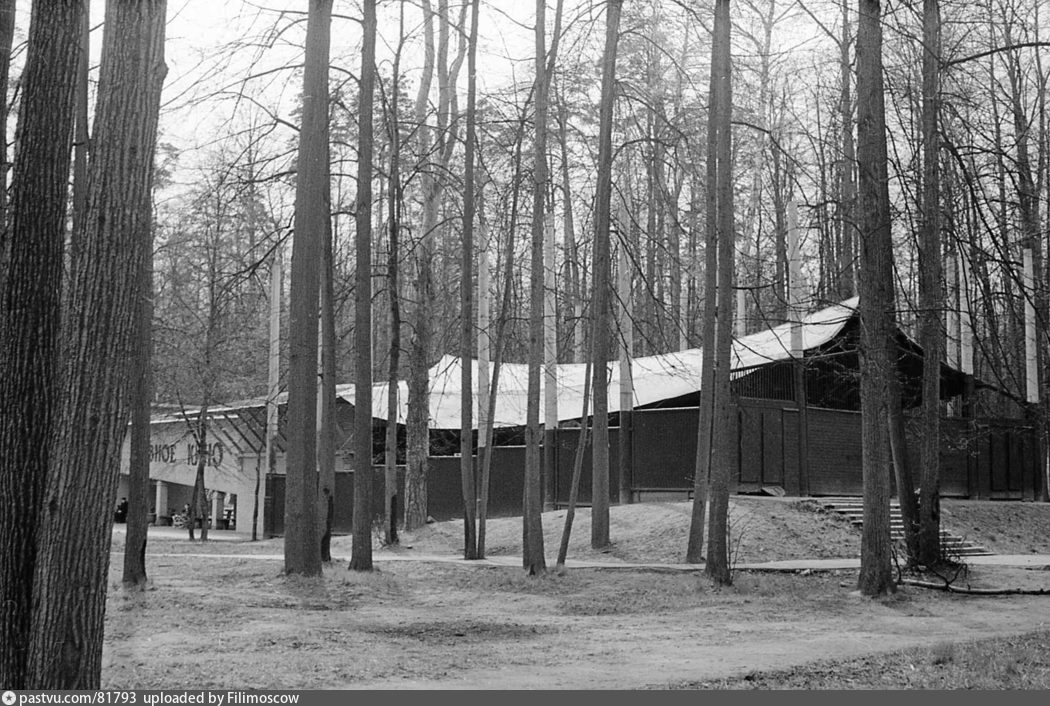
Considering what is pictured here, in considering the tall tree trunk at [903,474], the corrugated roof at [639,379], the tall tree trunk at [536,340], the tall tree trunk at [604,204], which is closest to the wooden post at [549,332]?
the tall tree trunk at [604,204]

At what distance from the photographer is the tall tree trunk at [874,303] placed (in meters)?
14.6

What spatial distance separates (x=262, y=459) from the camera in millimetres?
35656

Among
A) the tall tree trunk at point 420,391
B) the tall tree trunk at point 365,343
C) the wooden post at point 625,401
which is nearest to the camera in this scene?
the tall tree trunk at point 365,343

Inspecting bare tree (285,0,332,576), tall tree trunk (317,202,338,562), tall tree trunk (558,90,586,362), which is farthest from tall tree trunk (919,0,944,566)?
tall tree trunk (317,202,338,562)

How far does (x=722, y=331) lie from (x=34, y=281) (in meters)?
9.84

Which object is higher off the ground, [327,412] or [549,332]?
[549,332]

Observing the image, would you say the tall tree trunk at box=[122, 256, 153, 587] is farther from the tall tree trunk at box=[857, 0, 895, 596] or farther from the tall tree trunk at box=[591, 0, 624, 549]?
the tall tree trunk at box=[857, 0, 895, 596]

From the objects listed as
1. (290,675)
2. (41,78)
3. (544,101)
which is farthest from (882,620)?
(41,78)

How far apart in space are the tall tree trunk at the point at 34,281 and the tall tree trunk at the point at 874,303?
9.96m

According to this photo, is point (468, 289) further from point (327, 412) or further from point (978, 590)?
point (978, 590)

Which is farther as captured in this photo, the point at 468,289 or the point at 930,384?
the point at 468,289

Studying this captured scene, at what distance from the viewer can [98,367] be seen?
6312 mm

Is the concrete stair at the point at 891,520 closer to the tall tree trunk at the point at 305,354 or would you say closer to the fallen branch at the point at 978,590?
the fallen branch at the point at 978,590

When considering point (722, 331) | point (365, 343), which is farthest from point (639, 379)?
point (722, 331)
